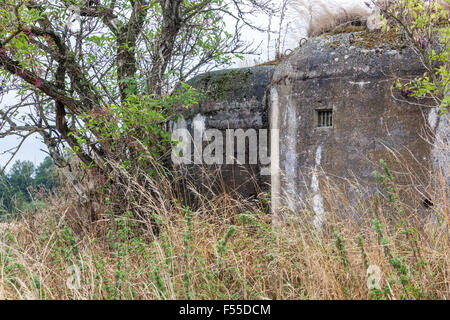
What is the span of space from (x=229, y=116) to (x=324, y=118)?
165 centimetres

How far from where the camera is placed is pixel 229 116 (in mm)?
5984

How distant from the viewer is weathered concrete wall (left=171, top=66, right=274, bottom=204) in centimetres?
582

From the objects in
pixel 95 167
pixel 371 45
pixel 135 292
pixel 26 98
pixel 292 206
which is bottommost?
pixel 135 292

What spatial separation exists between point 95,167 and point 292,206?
2.52 m

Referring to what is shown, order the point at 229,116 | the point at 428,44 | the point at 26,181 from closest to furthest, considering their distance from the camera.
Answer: the point at 428,44
the point at 229,116
the point at 26,181

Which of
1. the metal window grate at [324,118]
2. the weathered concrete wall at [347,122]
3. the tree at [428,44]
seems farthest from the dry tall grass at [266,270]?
the metal window grate at [324,118]

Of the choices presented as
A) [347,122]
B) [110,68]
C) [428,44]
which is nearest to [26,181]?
[110,68]

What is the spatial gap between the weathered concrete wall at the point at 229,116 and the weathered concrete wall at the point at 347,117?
97 centimetres

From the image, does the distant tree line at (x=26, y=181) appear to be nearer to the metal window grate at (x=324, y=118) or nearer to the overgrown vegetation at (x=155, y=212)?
the overgrown vegetation at (x=155, y=212)

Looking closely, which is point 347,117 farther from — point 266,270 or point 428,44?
point 266,270

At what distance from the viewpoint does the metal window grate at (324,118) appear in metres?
4.61
